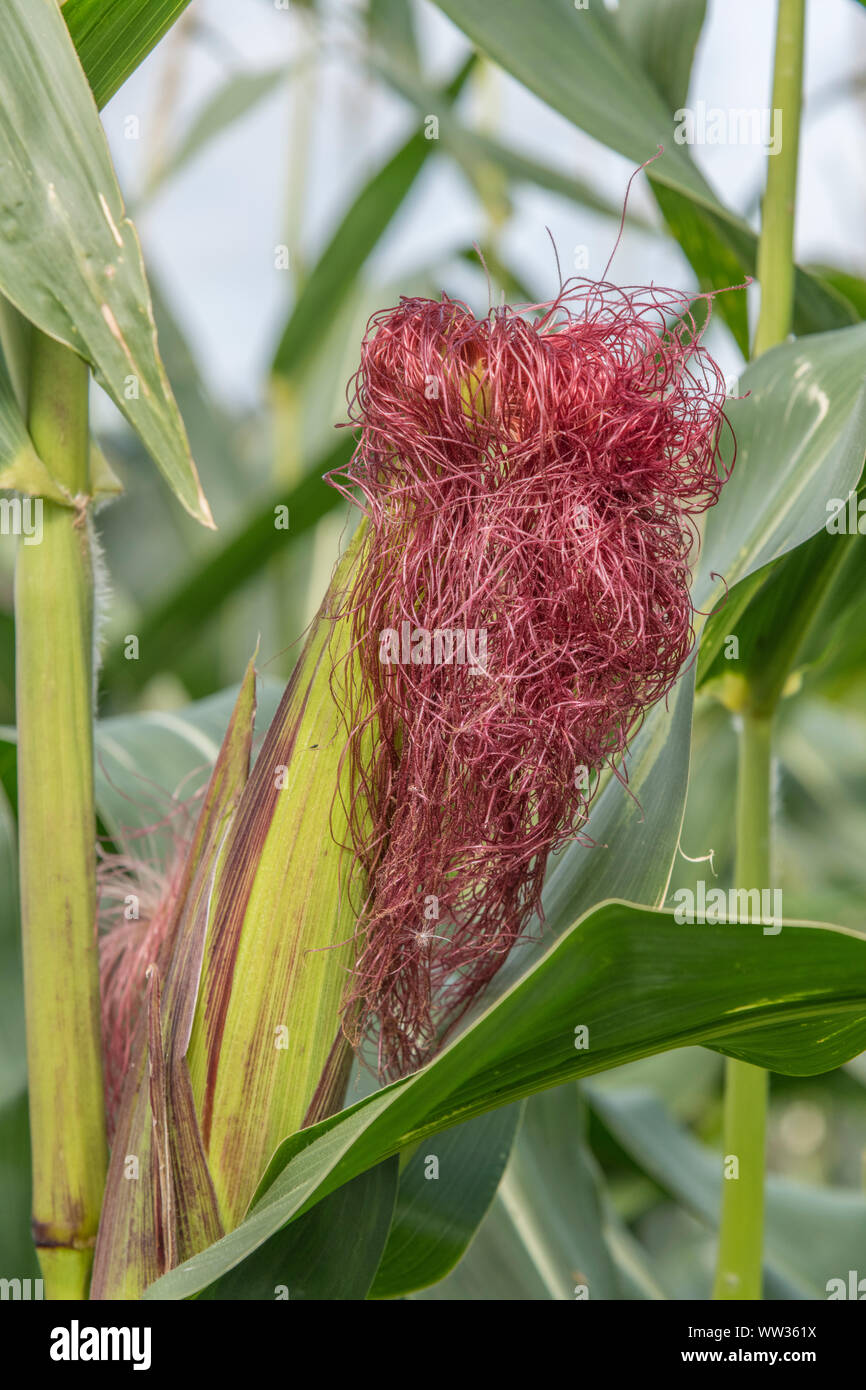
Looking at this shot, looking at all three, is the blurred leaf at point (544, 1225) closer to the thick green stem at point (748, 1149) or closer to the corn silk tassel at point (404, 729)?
the thick green stem at point (748, 1149)

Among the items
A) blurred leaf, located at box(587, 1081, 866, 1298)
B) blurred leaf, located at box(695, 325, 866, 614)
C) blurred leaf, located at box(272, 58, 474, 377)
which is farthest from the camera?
blurred leaf, located at box(272, 58, 474, 377)

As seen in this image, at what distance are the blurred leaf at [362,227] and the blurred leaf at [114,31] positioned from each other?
67cm

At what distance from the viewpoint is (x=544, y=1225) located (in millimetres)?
723

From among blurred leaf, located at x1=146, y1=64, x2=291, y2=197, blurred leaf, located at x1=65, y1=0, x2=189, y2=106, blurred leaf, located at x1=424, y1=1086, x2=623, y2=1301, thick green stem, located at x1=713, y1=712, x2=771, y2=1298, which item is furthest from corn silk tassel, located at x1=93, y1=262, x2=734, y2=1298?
blurred leaf, located at x1=146, y1=64, x2=291, y2=197

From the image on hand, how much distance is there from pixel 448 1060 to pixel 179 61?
156cm

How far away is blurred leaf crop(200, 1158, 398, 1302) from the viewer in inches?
15.1

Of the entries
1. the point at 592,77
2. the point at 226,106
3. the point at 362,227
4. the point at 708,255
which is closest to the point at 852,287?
the point at 708,255

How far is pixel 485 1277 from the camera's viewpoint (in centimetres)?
72

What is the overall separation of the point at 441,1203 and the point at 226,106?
4.06ft

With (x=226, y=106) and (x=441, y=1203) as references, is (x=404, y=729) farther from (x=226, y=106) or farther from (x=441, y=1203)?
(x=226, y=106)

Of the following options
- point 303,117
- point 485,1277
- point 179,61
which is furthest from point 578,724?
point 179,61

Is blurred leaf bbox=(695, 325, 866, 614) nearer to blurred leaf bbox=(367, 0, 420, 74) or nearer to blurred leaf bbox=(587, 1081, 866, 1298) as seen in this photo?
blurred leaf bbox=(587, 1081, 866, 1298)

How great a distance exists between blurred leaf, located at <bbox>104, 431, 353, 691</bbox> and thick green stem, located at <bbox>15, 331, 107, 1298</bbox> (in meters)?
0.48

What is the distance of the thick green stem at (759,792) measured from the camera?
0.54 metres
